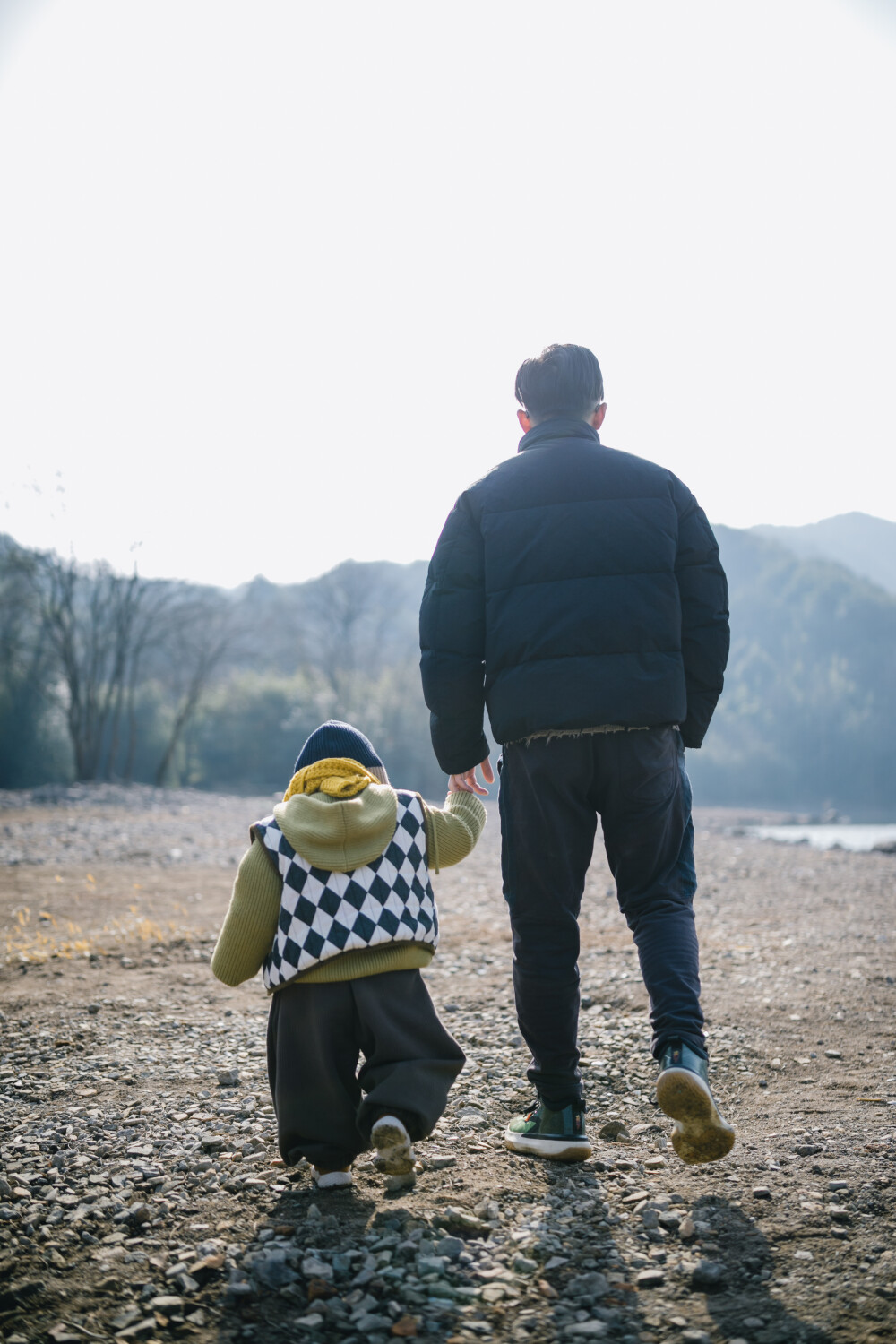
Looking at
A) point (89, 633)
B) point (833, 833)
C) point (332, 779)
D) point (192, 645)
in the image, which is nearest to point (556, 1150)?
point (332, 779)

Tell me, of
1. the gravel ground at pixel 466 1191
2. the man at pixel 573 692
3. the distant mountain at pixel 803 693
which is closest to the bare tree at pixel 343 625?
the distant mountain at pixel 803 693

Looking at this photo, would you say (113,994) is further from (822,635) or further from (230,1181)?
(822,635)

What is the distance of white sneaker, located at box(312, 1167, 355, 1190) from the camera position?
7.60 feet

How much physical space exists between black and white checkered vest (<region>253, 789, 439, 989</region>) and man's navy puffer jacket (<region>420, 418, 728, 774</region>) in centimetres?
44

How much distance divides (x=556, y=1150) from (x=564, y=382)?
2185 millimetres

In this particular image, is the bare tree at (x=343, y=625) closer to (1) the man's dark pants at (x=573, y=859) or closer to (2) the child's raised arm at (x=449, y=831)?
(2) the child's raised arm at (x=449, y=831)

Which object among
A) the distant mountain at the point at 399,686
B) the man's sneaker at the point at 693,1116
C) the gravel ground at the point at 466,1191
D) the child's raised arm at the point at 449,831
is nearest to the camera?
the gravel ground at the point at 466,1191

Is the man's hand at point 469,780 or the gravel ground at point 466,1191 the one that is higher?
the man's hand at point 469,780

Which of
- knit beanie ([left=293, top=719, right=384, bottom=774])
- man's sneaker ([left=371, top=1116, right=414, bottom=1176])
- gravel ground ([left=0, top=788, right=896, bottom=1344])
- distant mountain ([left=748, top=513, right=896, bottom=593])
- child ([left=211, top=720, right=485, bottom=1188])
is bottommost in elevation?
gravel ground ([left=0, top=788, right=896, bottom=1344])

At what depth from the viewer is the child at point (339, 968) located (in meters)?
2.29

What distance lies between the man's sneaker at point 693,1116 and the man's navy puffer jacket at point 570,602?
0.87 metres

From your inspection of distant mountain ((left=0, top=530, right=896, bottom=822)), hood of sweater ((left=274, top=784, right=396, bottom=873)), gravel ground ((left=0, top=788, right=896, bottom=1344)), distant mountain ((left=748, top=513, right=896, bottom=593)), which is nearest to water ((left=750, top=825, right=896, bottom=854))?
distant mountain ((left=0, top=530, right=896, bottom=822))

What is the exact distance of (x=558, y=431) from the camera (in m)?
2.77

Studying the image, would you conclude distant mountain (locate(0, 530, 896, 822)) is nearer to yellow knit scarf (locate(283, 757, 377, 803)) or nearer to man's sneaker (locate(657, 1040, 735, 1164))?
yellow knit scarf (locate(283, 757, 377, 803))
